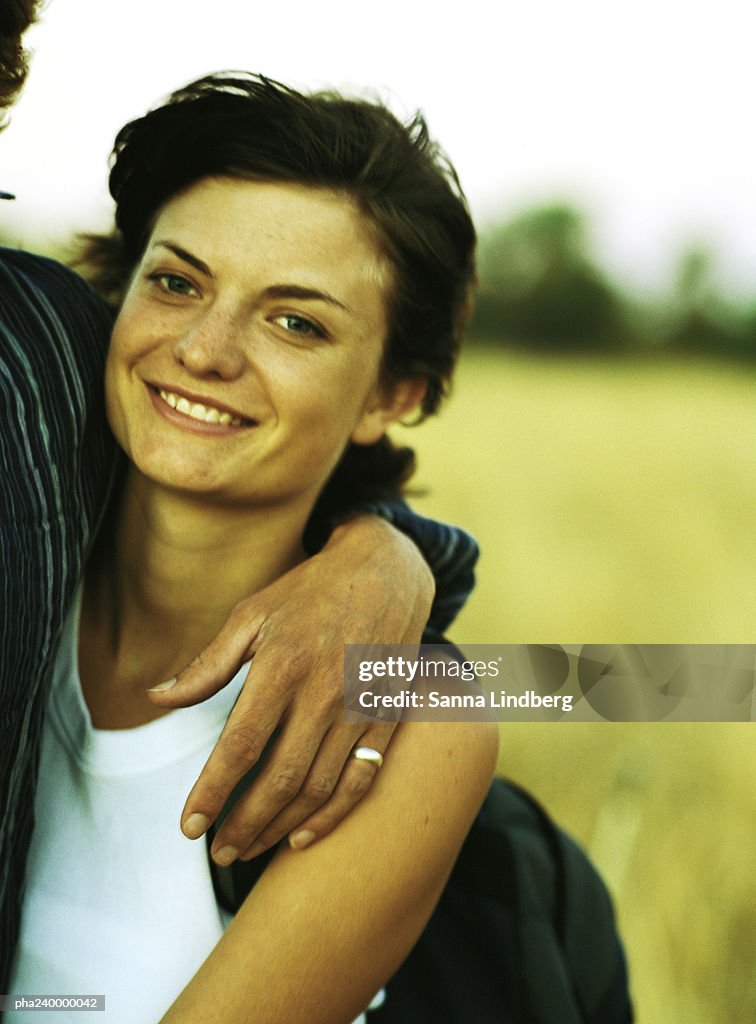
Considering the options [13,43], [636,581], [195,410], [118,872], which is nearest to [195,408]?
[195,410]

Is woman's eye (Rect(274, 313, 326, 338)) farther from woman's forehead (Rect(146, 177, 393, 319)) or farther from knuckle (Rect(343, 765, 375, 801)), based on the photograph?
knuckle (Rect(343, 765, 375, 801))

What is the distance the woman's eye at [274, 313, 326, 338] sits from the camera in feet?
5.22

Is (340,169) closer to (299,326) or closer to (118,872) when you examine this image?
(299,326)

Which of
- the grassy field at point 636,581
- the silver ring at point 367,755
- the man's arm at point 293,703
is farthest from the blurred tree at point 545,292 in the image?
the silver ring at point 367,755

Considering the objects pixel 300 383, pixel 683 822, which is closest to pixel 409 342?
pixel 300 383

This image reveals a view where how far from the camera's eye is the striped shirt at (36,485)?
1.32 metres

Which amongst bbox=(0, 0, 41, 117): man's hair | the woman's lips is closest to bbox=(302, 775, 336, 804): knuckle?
the woman's lips

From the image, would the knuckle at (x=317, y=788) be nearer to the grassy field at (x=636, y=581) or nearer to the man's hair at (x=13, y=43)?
the man's hair at (x=13, y=43)

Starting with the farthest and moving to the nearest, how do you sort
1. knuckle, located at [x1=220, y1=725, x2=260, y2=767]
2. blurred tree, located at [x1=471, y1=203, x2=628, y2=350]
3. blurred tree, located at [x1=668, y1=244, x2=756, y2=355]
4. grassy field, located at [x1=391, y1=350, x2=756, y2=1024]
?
blurred tree, located at [x1=471, y1=203, x2=628, y2=350] < blurred tree, located at [x1=668, y1=244, x2=756, y2=355] < grassy field, located at [x1=391, y1=350, x2=756, y2=1024] < knuckle, located at [x1=220, y1=725, x2=260, y2=767]

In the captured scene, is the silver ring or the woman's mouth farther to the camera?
the woman's mouth

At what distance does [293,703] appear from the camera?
1.35 m

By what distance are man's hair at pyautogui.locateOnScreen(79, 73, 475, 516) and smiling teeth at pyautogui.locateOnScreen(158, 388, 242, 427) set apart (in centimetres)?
35

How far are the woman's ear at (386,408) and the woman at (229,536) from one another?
0.17ft

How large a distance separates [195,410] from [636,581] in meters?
4.04
